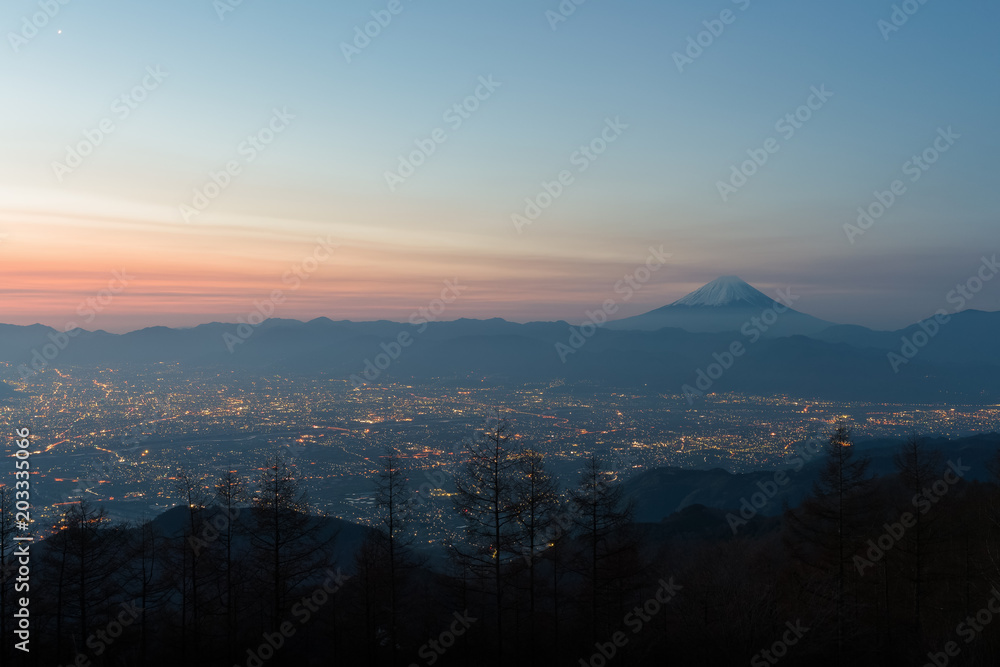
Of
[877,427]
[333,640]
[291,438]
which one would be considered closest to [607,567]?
[333,640]

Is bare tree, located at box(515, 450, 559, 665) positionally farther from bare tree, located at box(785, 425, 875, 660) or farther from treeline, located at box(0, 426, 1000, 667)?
bare tree, located at box(785, 425, 875, 660)

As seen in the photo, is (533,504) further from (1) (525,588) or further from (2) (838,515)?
(2) (838,515)

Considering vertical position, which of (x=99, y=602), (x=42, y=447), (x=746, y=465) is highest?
(x=99, y=602)

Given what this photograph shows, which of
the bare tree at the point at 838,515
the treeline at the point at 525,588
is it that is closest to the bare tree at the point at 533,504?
the treeline at the point at 525,588

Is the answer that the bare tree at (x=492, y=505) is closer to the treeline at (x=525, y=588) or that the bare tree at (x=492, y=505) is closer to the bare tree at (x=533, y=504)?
the treeline at (x=525, y=588)

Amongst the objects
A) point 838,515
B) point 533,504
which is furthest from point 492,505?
point 838,515

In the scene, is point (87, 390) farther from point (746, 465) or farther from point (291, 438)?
point (746, 465)

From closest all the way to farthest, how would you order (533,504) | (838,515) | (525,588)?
(533,504)
(525,588)
(838,515)

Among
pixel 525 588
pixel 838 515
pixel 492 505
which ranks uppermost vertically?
pixel 492 505
